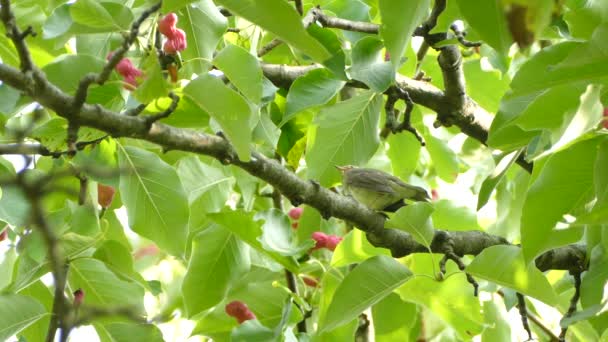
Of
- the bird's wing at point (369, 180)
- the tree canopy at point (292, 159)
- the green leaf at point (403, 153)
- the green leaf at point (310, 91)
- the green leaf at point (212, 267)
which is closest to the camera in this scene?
the tree canopy at point (292, 159)

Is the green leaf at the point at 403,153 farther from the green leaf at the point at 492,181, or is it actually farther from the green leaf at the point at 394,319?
the green leaf at the point at 492,181

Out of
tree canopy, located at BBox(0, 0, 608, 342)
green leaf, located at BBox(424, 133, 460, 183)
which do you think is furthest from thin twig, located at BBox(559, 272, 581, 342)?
green leaf, located at BBox(424, 133, 460, 183)

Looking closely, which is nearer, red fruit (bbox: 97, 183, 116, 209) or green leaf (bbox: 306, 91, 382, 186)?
green leaf (bbox: 306, 91, 382, 186)

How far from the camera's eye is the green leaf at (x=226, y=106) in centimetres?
201

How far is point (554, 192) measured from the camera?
1.91 meters

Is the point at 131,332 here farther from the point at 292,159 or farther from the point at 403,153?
the point at 403,153

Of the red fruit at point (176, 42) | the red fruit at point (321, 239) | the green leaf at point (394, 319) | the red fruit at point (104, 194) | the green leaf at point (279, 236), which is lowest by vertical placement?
the green leaf at point (394, 319)

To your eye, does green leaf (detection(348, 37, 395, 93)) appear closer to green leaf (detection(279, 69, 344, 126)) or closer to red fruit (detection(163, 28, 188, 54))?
green leaf (detection(279, 69, 344, 126))

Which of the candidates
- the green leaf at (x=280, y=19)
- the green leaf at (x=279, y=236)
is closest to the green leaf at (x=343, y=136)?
the green leaf at (x=279, y=236)

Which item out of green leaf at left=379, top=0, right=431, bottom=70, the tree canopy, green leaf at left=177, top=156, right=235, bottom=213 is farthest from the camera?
green leaf at left=177, top=156, right=235, bottom=213

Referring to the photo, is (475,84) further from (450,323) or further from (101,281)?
(101,281)

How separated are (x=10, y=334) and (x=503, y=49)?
1748 millimetres

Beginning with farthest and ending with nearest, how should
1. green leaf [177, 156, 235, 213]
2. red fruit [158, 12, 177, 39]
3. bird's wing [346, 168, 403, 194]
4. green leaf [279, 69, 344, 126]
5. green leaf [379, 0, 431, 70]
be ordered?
bird's wing [346, 168, 403, 194] → green leaf [177, 156, 235, 213] → green leaf [279, 69, 344, 126] → red fruit [158, 12, 177, 39] → green leaf [379, 0, 431, 70]

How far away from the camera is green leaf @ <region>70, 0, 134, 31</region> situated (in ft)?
6.86
